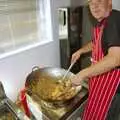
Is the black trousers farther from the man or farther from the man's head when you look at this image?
the man's head

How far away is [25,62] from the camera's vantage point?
1.35m

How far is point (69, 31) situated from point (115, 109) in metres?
0.64

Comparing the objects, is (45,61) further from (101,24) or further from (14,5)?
(101,24)

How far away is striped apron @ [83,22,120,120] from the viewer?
3.42ft

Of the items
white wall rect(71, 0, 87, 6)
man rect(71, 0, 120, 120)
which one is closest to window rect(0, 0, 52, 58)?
white wall rect(71, 0, 87, 6)

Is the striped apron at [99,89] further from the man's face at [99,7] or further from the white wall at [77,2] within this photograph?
the white wall at [77,2]

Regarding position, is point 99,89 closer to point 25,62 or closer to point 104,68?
point 104,68

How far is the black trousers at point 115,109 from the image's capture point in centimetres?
108

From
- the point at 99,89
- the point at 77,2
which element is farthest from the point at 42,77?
the point at 77,2

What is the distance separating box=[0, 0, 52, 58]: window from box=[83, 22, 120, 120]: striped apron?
0.48m

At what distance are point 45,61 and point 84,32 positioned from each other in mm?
364

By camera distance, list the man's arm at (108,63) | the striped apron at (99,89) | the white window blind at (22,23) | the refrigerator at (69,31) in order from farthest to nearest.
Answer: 1. the refrigerator at (69,31)
2. the white window blind at (22,23)
3. the striped apron at (99,89)
4. the man's arm at (108,63)

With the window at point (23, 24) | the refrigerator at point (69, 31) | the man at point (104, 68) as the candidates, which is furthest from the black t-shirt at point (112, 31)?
the window at point (23, 24)

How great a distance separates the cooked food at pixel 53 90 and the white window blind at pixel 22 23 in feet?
0.99
